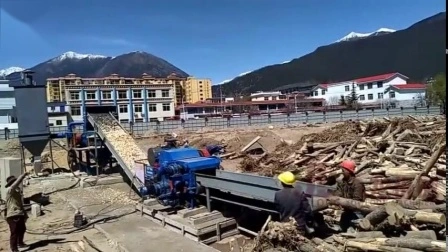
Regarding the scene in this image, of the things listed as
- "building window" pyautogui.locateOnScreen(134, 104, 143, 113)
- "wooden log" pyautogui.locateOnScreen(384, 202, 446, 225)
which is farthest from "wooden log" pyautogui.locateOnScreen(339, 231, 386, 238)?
"building window" pyautogui.locateOnScreen(134, 104, 143, 113)

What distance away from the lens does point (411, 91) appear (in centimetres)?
7125

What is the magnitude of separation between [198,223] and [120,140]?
701 centimetres

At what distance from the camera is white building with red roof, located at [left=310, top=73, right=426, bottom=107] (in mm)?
69562

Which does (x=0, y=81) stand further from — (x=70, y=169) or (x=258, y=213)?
(x=258, y=213)

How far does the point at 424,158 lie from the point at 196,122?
2561 centimetres

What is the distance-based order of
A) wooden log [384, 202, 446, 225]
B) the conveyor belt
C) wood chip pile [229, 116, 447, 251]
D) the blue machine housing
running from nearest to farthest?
wooden log [384, 202, 446, 225] → wood chip pile [229, 116, 447, 251] → the blue machine housing → the conveyor belt

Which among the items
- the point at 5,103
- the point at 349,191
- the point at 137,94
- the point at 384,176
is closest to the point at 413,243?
the point at 349,191

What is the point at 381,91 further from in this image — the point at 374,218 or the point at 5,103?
the point at 374,218

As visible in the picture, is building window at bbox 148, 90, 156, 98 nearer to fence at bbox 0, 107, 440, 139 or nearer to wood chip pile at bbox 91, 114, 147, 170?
fence at bbox 0, 107, 440, 139

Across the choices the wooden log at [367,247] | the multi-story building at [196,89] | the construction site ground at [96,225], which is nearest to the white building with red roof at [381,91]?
the multi-story building at [196,89]

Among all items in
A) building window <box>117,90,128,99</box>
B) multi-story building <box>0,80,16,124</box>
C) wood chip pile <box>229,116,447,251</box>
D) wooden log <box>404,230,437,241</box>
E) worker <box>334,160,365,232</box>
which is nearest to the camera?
wooden log <box>404,230,437,241</box>

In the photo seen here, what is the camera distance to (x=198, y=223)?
782 centimetres

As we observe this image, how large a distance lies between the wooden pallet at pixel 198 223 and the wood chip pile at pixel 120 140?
12.8 ft

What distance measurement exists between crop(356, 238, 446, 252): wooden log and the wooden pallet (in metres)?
3.41
